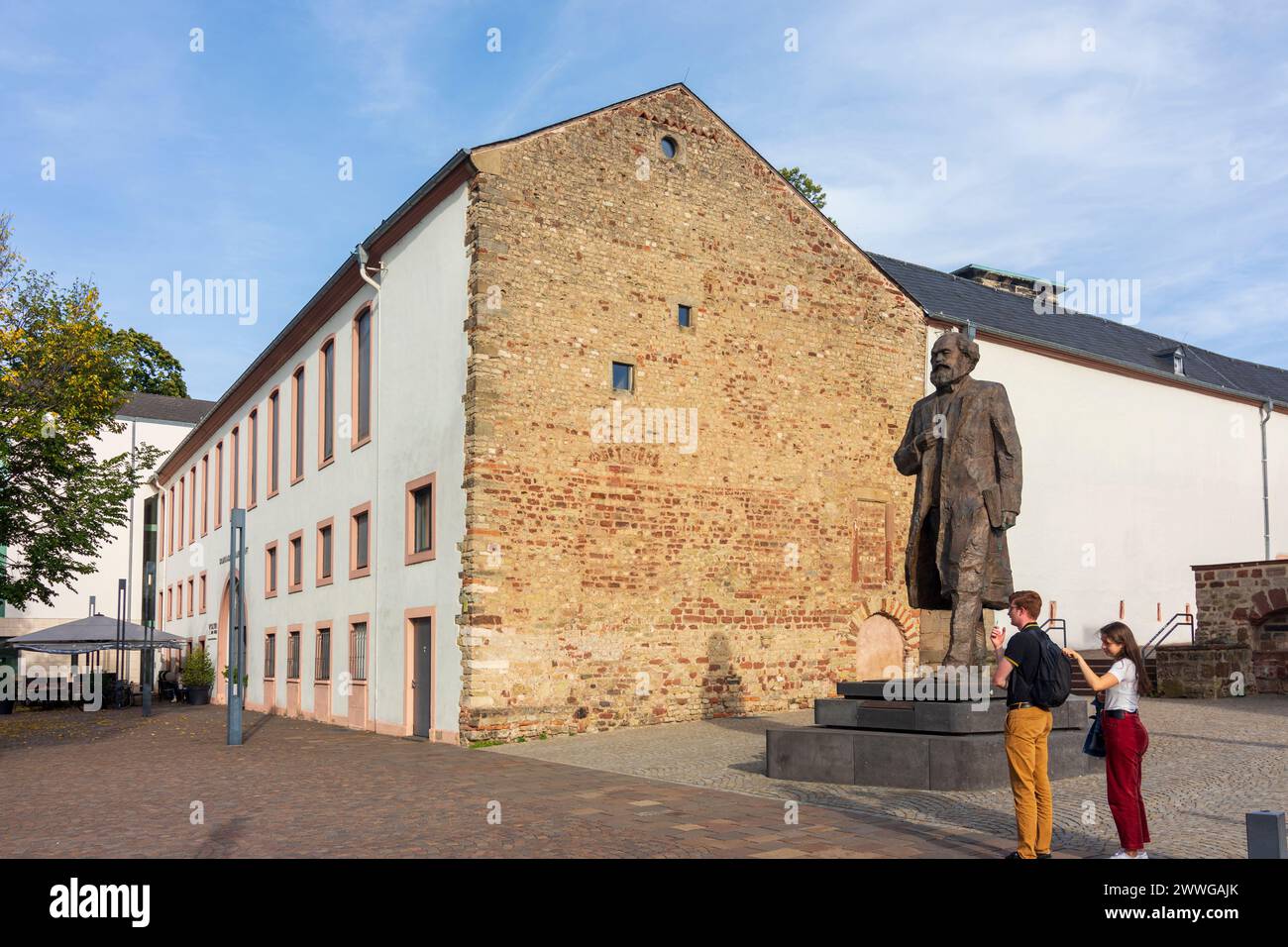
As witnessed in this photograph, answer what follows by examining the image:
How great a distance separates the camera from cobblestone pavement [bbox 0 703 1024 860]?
7395mm

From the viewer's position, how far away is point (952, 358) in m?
10.3

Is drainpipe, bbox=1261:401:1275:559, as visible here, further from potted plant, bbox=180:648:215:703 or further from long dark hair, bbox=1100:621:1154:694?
potted plant, bbox=180:648:215:703

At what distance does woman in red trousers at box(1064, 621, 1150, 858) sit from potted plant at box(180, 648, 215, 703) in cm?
3288

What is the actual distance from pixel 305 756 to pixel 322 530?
9912 mm

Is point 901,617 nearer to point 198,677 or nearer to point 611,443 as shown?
point 611,443

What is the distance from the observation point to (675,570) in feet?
61.2

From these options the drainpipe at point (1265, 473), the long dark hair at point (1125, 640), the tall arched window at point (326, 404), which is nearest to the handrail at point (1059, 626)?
the drainpipe at point (1265, 473)

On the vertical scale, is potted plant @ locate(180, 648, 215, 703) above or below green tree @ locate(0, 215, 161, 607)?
below

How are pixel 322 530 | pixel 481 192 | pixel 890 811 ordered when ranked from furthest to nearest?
pixel 322 530 < pixel 481 192 < pixel 890 811

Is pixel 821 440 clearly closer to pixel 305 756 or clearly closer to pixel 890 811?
pixel 305 756

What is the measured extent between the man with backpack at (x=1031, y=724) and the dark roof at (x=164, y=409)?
52551mm

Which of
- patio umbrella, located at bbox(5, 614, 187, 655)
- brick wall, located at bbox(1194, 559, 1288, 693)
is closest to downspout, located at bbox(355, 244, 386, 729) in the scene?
patio umbrella, located at bbox(5, 614, 187, 655)

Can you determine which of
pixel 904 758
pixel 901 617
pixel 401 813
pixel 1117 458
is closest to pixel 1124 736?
pixel 904 758
